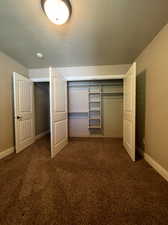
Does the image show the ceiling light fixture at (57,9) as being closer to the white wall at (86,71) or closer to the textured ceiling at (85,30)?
the textured ceiling at (85,30)

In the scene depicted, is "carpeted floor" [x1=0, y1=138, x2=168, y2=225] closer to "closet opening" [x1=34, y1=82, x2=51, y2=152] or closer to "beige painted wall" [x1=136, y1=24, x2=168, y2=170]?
"beige painted wall" [x1=136, y1=24, x2=168, y2=170]

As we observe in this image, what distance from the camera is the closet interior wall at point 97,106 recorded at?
4.11 meters

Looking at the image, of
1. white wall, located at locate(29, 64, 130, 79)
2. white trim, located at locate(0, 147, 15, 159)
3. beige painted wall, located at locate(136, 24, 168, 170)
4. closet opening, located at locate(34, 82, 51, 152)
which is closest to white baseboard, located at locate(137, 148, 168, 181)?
beige painted wall, located at locate(136, 24, 168, 170)

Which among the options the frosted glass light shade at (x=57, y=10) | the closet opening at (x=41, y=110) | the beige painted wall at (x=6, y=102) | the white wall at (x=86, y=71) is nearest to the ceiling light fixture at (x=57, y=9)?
the frosted glass light shade at (x=57, y=10)

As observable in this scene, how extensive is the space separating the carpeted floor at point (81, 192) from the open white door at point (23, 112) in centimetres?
65

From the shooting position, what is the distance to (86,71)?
139 inches

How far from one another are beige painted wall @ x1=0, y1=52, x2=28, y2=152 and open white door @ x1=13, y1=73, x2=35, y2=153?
5.8 inches

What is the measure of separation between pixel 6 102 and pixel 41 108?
1.76 m

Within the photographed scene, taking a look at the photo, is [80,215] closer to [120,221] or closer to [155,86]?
[120,221]

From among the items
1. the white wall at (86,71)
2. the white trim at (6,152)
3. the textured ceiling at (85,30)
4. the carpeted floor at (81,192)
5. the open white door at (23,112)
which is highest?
the textured ceiling at (85,30)

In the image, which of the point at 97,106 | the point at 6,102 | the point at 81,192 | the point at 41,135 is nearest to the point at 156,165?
the point at 81,192

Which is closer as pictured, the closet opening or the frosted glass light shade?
the frosted glass light shade

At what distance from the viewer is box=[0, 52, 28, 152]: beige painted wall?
2.60 metres

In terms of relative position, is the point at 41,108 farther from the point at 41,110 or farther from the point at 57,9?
the point at 57,9
